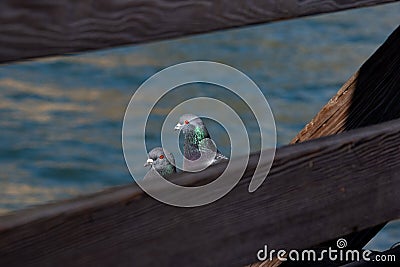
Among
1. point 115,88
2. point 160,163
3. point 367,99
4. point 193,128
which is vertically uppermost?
point 115,88

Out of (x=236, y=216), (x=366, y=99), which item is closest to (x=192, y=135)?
(x=366, y=99)

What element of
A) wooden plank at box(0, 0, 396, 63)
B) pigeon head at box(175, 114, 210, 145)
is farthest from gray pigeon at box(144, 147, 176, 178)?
Result: wooden plank at box(0, 0, 396, 63)

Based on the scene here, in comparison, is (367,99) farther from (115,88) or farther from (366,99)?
(115,88)

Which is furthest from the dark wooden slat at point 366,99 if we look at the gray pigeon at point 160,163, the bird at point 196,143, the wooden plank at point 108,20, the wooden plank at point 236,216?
the bird at point 196,143

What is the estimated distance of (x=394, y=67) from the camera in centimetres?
262

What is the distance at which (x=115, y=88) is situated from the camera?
30.9 feet

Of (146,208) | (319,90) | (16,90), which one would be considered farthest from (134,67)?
(146,208)

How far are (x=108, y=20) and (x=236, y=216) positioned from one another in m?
0.52

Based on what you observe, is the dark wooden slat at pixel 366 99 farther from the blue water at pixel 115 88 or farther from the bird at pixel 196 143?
the blue water at pixel 115 88

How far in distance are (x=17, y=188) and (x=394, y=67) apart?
594 cm

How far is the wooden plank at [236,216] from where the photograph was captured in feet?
6.02

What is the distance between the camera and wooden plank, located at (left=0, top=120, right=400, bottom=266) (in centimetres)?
183

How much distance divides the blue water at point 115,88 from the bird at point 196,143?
2874 mm

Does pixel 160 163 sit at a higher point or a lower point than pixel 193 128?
lower
